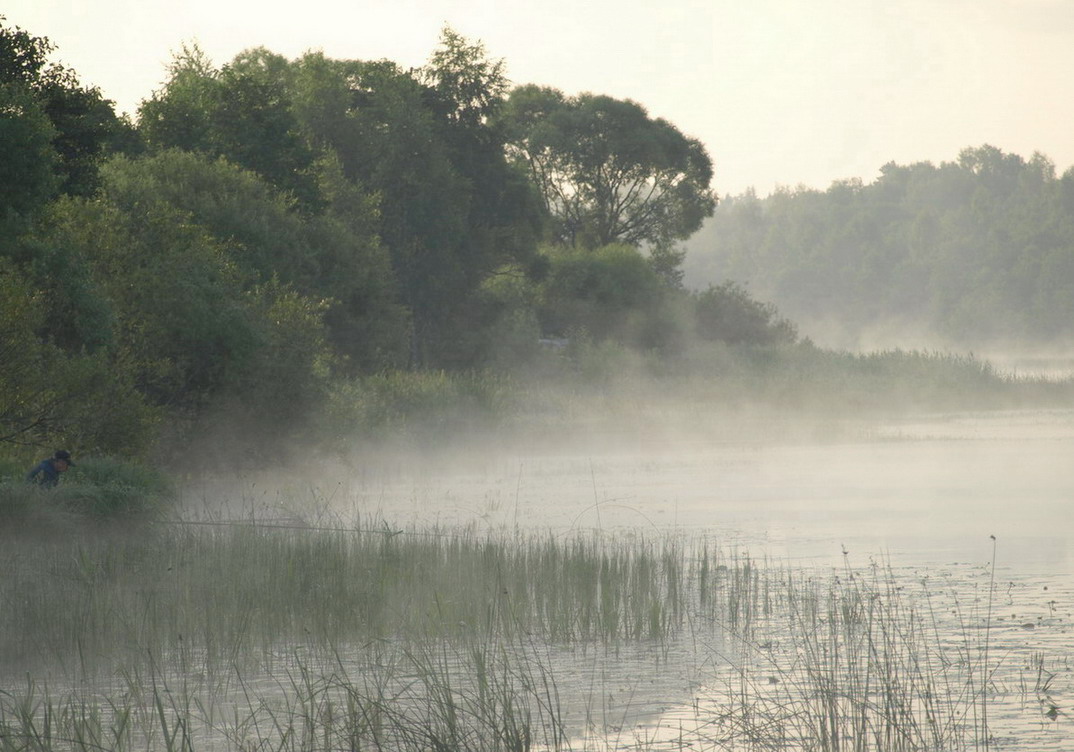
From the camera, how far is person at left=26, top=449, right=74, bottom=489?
17.2 metres

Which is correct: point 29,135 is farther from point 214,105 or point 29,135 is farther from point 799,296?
point 799,296

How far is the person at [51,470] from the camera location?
17.2m

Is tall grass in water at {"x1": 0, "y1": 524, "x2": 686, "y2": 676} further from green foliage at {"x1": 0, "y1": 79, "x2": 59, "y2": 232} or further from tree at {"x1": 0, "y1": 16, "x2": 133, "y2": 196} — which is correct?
tree at {"x1": 0, "y1": 16, "x2": 133, "y2": 196}

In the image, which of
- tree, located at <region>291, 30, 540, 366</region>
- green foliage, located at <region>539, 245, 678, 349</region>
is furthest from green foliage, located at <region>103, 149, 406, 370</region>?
green foliage, located at <region>539, 245, 678, 349</region>

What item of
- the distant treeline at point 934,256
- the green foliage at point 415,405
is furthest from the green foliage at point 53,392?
the distant treeline at point 934,256

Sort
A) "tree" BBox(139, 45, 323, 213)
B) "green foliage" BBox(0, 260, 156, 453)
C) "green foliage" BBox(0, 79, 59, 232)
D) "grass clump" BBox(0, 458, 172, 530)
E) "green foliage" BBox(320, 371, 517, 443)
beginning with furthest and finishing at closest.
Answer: "tree" BBox(139, 45, 323, 213), "green foliage" BBox(320, 371, 517, 443), "green foliage" BBox(0, 260, 156, 453), "green foliage" BBox(0, 79, 59, 232), "grass clump" BBox(0, 458, 172, 530)

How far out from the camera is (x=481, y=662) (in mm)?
9008

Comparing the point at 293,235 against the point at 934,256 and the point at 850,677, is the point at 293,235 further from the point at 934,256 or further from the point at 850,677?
the point at 934,256

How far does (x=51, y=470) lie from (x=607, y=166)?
55.8 metres

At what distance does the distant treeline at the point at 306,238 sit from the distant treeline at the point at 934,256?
48.3m

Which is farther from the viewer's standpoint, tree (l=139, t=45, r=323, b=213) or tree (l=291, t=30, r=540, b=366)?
tree (l=291, t=30, r=540, b=366)

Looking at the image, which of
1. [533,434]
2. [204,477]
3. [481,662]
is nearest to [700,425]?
[533,434]

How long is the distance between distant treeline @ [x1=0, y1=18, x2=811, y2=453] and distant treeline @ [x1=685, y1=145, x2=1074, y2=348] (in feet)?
158

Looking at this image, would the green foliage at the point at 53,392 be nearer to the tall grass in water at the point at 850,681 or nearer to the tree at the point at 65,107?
the tree at the point at 65,107
